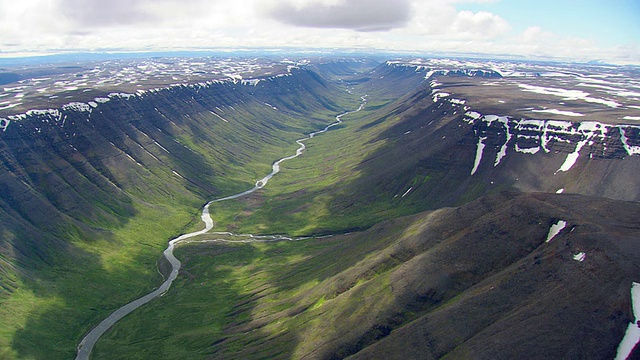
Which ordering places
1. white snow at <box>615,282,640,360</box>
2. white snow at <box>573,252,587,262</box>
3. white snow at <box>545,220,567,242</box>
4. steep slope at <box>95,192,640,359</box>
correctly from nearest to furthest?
white snow at <box>615,282,640,360</box>, steep slope at <box>95,192,640,359</box>, white snow at <box>573,252,587,262</box>, white snow at <box>545,220,567,242</box>

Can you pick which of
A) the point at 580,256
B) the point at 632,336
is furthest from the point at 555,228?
the point at 632,336

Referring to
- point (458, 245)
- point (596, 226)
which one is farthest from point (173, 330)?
point (596, 226)

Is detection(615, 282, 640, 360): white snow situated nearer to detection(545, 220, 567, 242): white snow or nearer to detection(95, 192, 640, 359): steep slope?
detection(95, 192, 640, 359): steep slope

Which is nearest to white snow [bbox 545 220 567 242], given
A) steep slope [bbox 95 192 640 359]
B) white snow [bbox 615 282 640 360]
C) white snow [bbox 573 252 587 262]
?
steep slope [bbox 95 192 640 359]

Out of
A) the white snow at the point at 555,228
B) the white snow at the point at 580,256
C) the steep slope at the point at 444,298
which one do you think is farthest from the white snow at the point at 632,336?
the white snow at the point at 555,228

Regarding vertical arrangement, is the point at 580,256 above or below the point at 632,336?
above

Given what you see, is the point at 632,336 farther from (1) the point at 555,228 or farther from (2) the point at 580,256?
(1) the point at 555,228

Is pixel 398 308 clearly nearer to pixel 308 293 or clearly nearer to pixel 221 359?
pixel 308 293
